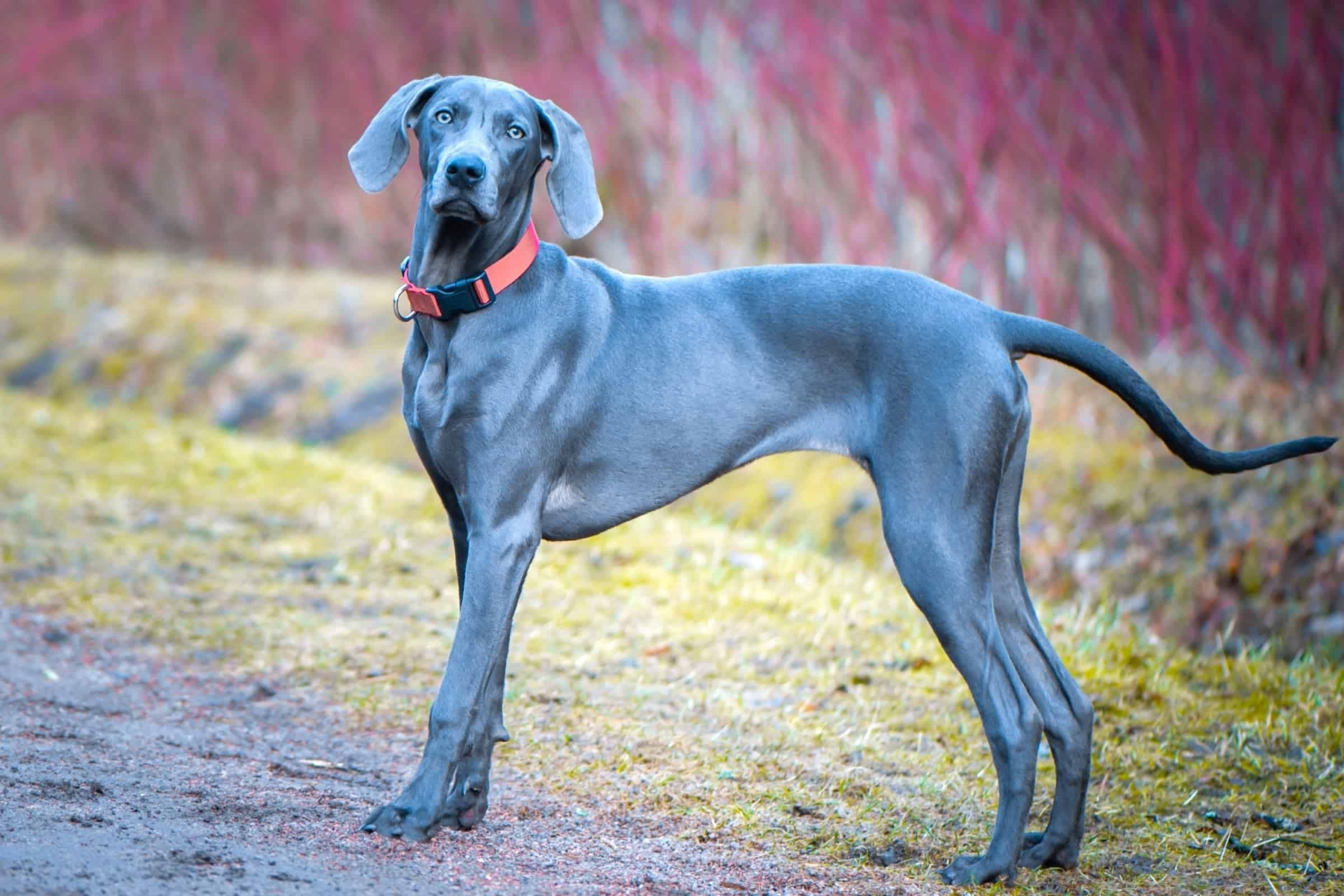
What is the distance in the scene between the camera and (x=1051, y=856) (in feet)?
10.7

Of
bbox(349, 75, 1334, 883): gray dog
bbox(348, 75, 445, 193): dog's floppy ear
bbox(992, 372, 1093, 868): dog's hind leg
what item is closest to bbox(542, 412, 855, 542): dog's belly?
bbox(349, 75, 1334, 883): gray dog

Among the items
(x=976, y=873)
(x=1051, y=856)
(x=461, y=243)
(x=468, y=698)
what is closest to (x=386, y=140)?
(x=461, y=243)

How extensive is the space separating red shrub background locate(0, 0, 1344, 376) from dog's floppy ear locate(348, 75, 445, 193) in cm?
414

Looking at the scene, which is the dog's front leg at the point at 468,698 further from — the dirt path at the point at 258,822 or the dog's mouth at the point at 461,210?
the dog's mouth at the point at 461,210

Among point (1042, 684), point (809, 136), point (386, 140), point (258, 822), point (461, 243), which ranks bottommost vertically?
point (258, 822)

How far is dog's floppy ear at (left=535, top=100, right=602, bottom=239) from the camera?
10.9 ft

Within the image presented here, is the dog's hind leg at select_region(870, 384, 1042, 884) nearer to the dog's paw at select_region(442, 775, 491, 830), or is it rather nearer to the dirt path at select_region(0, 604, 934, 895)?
the dirt path at select_region(0, 604, 934, 895)

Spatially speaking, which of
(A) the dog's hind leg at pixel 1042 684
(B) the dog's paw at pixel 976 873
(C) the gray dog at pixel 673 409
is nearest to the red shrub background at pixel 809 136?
(A) the dog's hind leg at pixel 1042 684

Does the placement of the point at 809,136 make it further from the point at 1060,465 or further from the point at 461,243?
the point at 461,243

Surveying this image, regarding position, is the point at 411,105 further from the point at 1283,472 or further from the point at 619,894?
the point at 1283,472

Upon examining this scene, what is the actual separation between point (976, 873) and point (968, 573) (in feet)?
2.21

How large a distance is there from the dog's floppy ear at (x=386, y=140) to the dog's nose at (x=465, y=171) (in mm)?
292

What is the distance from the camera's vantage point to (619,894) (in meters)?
2.85

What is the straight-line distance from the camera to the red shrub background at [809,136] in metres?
6.26
